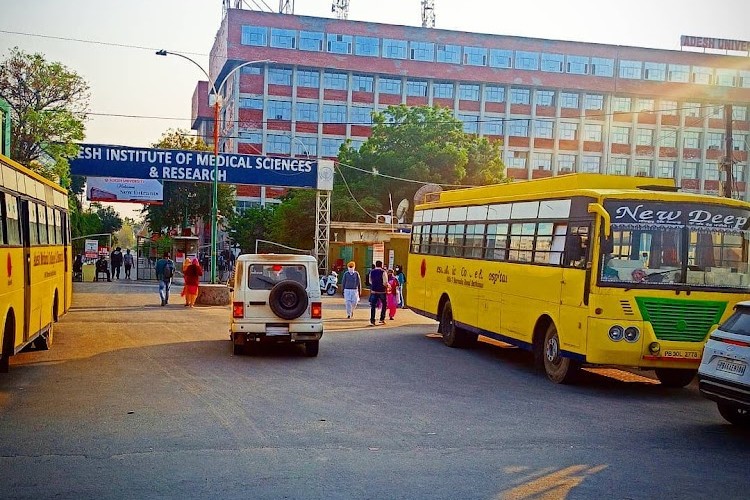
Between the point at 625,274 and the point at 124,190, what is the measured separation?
4179 centimetres

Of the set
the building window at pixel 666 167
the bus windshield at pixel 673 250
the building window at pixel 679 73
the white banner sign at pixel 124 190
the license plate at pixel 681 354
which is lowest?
the license plate at pixel 681 354

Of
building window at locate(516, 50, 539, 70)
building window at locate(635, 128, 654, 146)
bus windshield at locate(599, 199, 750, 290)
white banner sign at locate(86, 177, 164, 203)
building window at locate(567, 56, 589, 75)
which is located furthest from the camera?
building window at locate(635, 128, 654, 146)

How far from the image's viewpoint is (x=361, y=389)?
12805 millimetres

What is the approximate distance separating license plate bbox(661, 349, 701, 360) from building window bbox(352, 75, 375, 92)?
73083 millimetres

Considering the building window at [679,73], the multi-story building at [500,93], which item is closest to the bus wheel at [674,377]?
the multi-story building at [500,93]

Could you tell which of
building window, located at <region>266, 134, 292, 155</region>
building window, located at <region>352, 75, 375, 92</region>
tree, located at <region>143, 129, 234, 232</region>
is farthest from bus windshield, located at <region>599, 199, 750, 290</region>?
building window, located at <region>352, 75, 375, 92</region>

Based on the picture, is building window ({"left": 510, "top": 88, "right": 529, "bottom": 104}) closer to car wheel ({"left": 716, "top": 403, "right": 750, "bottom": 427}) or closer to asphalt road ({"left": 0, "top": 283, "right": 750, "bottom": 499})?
asphalt road ({"left": 0, "top": 283, "right": 750, "bottom": 499})

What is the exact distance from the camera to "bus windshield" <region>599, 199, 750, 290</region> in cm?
1294

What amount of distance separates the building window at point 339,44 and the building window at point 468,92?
11.5m

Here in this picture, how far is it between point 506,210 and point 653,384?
4309 millimetres

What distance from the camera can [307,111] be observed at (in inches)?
3265

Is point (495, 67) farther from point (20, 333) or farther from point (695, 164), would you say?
point (20, 333)

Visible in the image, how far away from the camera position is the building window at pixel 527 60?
86.0 meters

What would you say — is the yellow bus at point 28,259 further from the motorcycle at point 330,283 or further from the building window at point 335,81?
the building window at point 335,81
